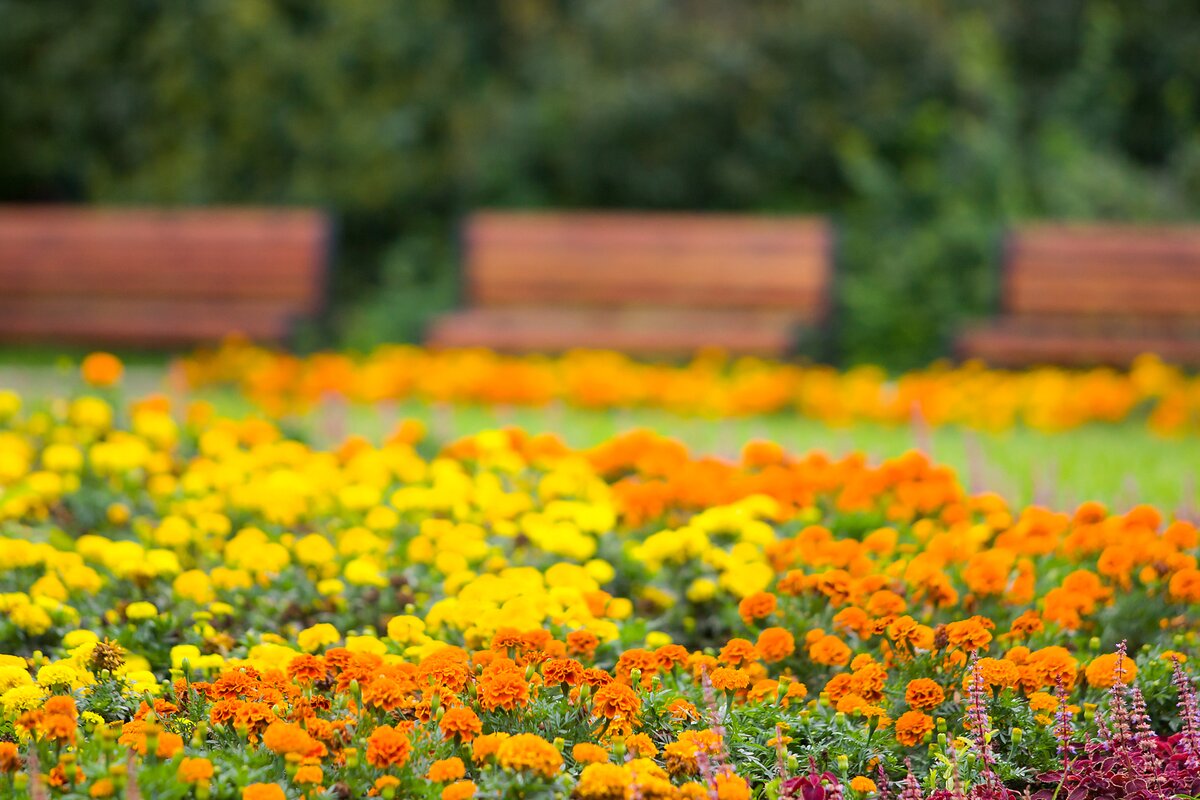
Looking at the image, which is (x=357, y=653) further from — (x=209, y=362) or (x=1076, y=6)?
(x=1076, y=6)

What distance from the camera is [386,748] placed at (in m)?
2.38

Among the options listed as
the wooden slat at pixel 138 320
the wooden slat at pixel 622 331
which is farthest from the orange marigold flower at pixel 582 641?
the wooden slat at pixel 138 320

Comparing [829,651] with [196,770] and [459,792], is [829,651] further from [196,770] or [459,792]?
[196,770]

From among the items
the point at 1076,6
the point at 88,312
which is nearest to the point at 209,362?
the point at 88,312

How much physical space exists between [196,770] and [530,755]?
1.65 feet

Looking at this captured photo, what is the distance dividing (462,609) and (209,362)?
510 centimetres

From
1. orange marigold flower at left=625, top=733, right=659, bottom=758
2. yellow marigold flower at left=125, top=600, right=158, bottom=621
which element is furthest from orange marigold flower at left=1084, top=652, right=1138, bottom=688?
yellow marigold flower at left=125, top=600, right=158, bottom=621

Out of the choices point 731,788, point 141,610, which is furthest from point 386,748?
point 141,610

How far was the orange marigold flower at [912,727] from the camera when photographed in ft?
8.61

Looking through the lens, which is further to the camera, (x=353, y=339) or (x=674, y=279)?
(x=353, y=339)

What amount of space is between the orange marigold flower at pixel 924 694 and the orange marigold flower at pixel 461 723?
767 millimetres

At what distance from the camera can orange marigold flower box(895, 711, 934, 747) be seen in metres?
2.62

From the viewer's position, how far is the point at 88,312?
8.77 meters

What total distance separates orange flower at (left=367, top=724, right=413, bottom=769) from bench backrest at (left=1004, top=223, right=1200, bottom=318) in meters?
6.56
